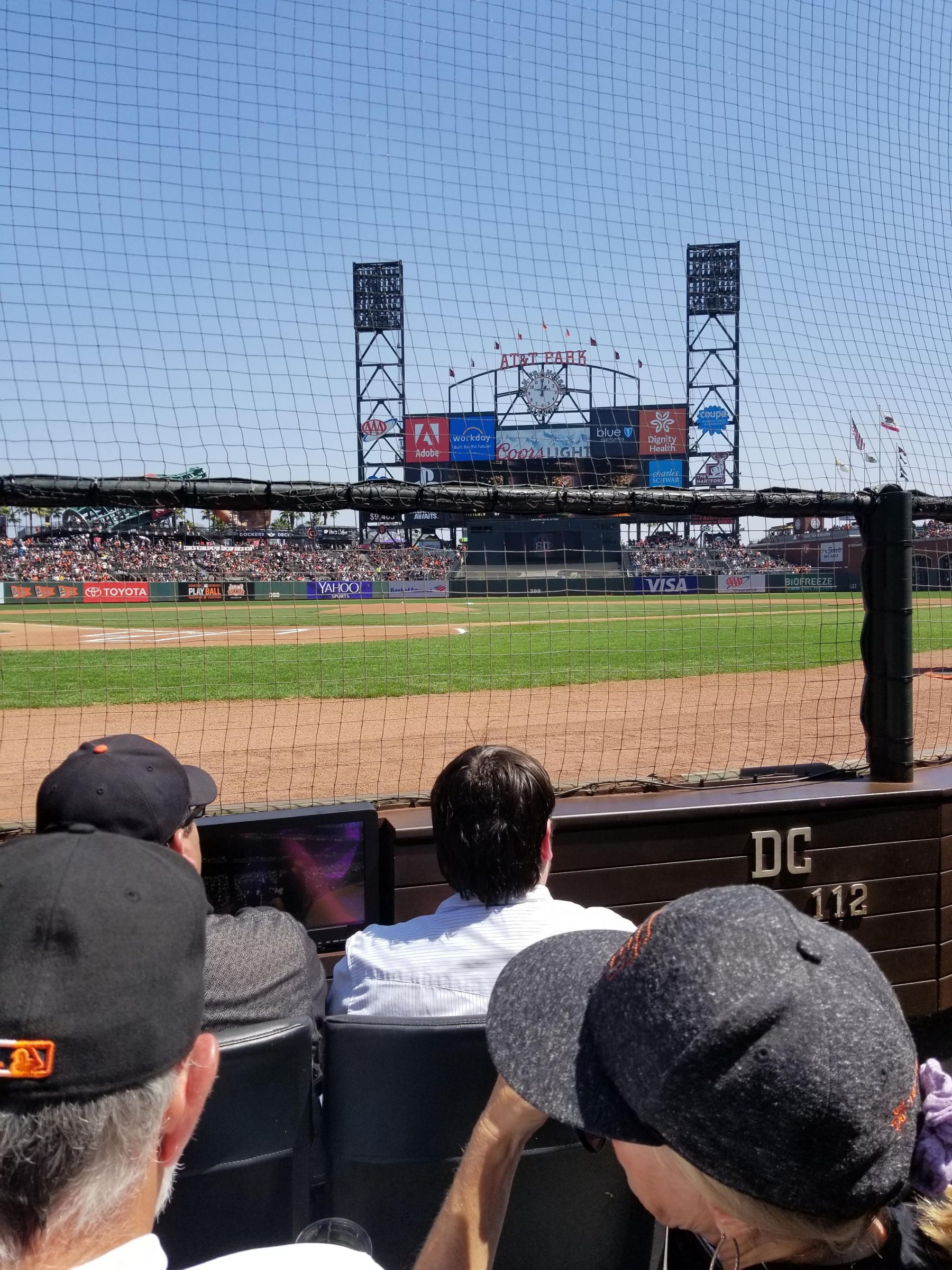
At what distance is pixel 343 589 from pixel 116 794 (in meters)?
26.3

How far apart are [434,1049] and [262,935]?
0.57 metres

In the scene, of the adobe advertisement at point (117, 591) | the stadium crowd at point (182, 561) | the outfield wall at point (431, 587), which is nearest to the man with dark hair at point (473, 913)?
the stadium crowd at point (182, 561)

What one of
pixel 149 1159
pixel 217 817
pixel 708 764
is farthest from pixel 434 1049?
pixel 708 764

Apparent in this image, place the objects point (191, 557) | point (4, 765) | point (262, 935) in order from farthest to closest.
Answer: point (191, 557)
point (4, 765)
point (262, 935)

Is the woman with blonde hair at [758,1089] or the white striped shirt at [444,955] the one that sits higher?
the woman with blonde hair at [758,1089]

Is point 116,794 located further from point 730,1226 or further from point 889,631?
point 889,631

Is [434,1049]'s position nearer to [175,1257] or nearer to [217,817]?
[175,1257]

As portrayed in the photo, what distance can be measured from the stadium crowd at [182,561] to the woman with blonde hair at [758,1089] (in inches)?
674

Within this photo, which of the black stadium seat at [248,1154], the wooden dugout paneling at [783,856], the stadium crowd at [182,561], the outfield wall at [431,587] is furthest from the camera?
the outfield wall at [431,587]

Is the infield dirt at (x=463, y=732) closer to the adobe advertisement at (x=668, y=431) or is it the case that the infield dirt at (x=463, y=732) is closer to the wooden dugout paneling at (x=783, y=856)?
the wooden dugout paneling at (x=783, y=856)

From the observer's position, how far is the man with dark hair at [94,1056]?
2.97 feet

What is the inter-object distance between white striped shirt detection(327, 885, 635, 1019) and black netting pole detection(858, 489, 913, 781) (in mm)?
2368

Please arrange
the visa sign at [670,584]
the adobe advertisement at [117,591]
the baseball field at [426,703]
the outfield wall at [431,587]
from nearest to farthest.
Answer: the baseball field at [426,703], the outfield wall at [431,587], the adobe advertisement at [117,591], the visa sign at [670,584]

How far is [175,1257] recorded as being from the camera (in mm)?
1749
